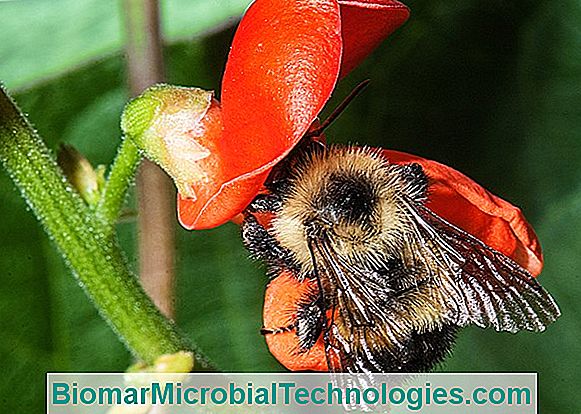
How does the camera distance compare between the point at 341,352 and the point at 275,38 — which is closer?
the point at 275,38

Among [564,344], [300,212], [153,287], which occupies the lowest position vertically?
[564,344]

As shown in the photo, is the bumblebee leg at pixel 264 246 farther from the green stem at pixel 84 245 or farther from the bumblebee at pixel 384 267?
the green stem at pixel 84 245

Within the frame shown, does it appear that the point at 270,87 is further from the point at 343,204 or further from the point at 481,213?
the point at 481,213

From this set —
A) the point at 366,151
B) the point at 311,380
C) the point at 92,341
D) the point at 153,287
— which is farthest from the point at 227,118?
the point at 92,341

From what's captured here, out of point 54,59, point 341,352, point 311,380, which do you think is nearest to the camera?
point 341,352

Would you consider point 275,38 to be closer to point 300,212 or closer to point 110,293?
point 300,212

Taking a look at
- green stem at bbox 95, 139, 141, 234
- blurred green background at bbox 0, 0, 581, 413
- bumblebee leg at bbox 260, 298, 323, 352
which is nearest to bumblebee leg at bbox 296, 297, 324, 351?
bumblebee leg at bbox 260, 298, 323, 352

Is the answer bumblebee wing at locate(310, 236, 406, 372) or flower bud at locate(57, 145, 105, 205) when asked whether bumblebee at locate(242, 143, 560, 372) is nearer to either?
bumblebee wing at locate(310, 236, 406, 372)
